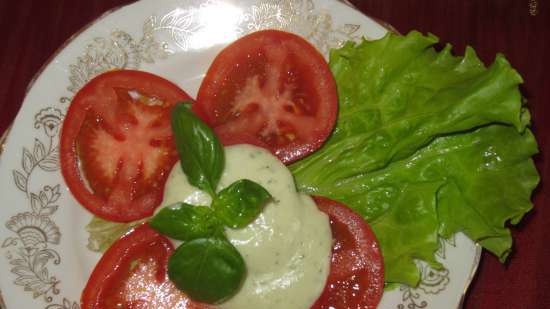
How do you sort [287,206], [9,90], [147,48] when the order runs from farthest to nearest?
1. [9,90]
2. [147,48]
3. [287,206]

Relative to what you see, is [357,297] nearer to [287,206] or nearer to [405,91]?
[287,206]

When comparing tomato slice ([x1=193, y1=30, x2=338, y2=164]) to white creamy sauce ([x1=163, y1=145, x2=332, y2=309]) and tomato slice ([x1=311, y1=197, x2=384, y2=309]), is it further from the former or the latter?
tomato slice ([x1=311, y1=197, x2=384, y2=309])

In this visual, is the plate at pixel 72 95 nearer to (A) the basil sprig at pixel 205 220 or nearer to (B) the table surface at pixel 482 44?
(B) the table surface at pixel 482 44

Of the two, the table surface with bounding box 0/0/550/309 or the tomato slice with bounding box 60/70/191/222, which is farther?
the table surface with bounding box 0/0/550/309

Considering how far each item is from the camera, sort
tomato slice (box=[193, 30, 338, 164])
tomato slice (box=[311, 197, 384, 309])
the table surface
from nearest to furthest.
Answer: tomato slice (box=[311, 197, 384, 309]) → tomato slice (box=[193, 30, 338, 164]) → the table surface

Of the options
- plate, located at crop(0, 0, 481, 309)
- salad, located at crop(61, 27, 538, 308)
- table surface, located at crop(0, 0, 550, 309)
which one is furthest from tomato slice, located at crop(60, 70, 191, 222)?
table surface, located at crop(0, 0, 550, 309)

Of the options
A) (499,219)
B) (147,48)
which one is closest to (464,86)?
(499,219)

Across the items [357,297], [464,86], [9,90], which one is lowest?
[357,297]
